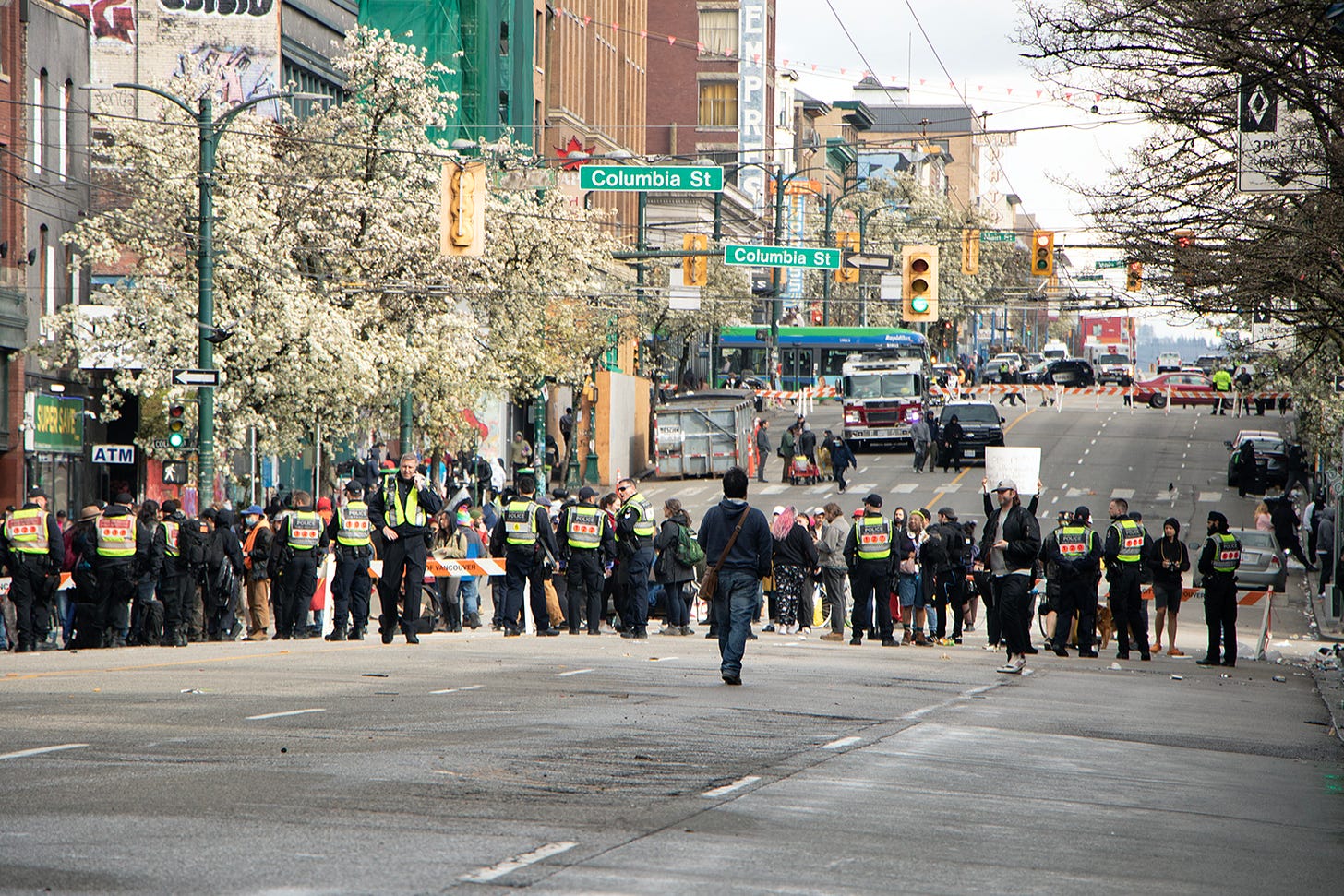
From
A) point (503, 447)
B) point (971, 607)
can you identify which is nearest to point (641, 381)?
point (503, 447)

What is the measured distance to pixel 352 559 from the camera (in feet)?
63.1

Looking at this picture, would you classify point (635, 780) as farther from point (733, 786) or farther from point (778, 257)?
point (778, 257)

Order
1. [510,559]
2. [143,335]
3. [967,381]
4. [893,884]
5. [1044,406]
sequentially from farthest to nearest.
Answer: [967,381] → [1044,406] → [143,335] → [510,559] → [893,884]

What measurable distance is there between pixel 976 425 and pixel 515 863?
51.9m

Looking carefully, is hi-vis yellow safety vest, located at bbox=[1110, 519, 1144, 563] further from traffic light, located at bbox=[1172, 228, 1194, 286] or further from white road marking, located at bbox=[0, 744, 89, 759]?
white road marking, located at bbox=[0, 744, 89, 759]

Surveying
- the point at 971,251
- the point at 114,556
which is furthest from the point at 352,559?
the point at 971,251

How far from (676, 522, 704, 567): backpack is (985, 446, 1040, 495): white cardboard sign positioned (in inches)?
846

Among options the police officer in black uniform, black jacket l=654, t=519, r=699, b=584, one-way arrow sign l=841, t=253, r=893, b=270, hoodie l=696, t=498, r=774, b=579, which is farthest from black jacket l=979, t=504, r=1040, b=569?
one-way arrow sign l=841, t=253, r=893, b=270

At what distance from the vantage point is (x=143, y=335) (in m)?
31.7

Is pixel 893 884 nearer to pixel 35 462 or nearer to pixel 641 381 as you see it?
pixel 35 462

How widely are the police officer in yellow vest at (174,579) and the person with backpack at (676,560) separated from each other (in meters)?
5.54

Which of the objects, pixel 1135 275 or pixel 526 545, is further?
pixel 1135 275

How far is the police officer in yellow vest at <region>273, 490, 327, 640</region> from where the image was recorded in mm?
19828

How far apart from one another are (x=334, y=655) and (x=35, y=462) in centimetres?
1998
